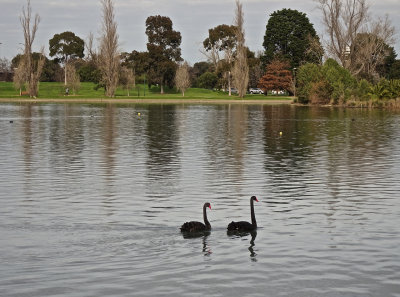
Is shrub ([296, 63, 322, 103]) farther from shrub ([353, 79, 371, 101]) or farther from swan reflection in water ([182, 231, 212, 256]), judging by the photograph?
swan reflection in water ([182, 231, 212, 256])

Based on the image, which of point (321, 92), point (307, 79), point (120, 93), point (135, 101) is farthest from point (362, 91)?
point (120, 93)

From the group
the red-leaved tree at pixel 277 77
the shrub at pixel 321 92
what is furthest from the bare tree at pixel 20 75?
the shrub at pixel 321 92

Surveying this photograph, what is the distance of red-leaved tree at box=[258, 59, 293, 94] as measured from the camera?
13312 centimetres

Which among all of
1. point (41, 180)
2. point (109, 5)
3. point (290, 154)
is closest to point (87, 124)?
point (290, 154)

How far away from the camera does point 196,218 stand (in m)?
17.5

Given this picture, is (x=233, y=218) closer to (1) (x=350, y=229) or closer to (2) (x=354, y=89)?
(1) (x=350, y=229)

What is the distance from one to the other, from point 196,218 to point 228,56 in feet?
450

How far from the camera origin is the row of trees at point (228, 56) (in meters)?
114

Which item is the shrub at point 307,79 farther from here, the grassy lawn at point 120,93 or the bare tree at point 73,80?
the bare tree at point 73,80

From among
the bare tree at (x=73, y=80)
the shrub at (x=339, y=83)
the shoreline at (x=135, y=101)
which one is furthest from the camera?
the bare tree at (x=73, y=80)

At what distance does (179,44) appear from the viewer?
151750 millimetres

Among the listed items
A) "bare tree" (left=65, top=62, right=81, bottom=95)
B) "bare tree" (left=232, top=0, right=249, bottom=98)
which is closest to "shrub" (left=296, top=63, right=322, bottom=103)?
"bare tree" (left=232, top=0, right=249, bottom=98)

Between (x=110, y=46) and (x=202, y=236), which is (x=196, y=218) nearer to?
(x=202, y=236)

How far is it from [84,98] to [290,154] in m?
90.1
